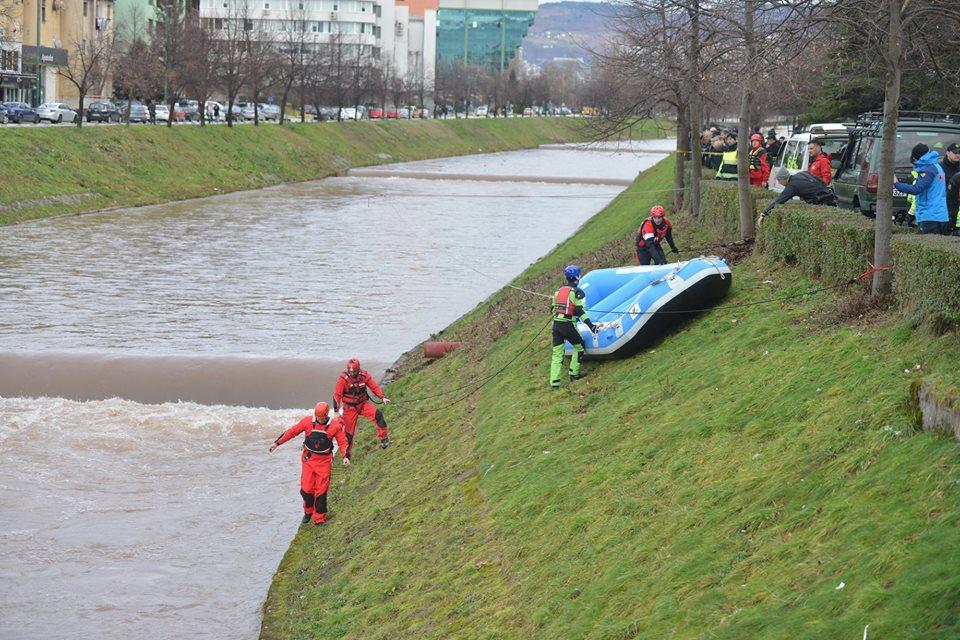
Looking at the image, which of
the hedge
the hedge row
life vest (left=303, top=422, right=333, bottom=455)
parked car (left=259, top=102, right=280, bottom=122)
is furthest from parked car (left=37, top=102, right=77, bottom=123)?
the hedge

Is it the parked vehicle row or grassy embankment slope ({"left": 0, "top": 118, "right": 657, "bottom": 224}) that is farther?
grassy embankment slope ({"left": 0, "top": 118, "right": 657, "bottom": 224})

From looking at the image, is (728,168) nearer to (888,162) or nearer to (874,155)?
(874,155)

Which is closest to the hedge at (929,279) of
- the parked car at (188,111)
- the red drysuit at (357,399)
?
the red drysuit at (357,399)

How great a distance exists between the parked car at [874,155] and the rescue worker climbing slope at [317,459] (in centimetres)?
841

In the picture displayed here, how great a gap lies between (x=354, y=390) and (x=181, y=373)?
7804 millimetres

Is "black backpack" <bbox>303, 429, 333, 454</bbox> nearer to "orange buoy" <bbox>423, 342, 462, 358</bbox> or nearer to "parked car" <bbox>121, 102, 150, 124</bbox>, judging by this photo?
"orange buoy" <bbox>423, 342, 462, 358</bbox>

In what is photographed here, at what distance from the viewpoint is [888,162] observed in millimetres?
12859

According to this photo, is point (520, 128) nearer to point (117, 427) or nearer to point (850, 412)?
point (117, 427)

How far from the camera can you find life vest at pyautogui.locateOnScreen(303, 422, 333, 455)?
15.0 m

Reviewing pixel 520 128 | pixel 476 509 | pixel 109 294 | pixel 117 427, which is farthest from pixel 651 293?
pixel 520 128

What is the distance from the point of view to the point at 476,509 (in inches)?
505

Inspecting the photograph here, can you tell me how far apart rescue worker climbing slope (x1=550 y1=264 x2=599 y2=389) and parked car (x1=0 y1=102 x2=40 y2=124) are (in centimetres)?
5478

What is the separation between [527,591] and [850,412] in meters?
2.99

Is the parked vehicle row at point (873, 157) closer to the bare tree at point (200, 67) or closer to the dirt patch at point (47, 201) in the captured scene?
the dirt patch at point (47, 201)
